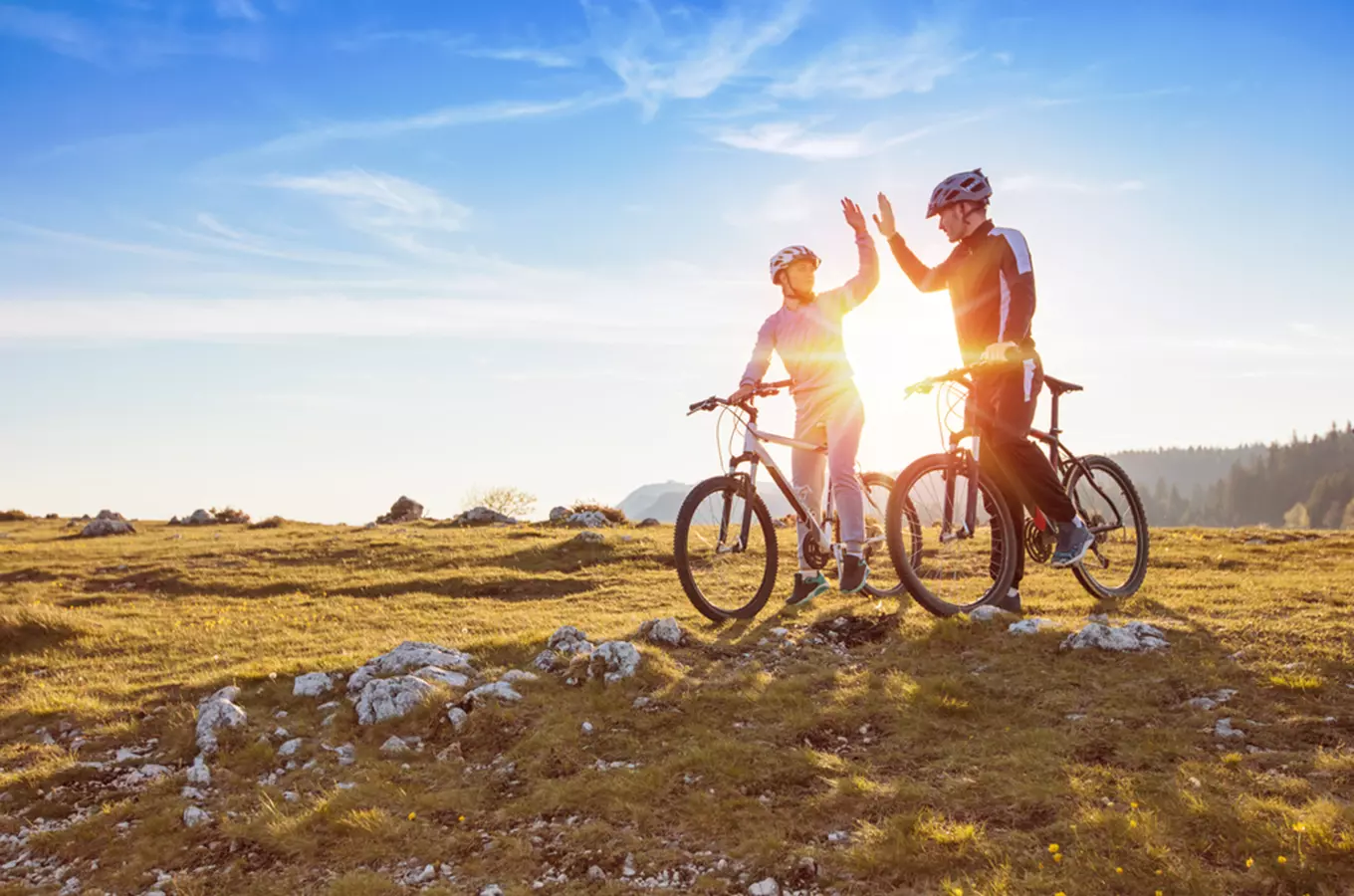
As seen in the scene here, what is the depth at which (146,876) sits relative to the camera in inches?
223

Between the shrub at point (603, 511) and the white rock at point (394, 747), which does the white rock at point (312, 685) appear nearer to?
the white rock at point (394, 747)

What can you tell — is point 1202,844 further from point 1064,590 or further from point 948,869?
point 1064,590

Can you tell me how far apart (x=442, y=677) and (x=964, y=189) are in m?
6.95

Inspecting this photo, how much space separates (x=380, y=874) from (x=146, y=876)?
1709 millimetres

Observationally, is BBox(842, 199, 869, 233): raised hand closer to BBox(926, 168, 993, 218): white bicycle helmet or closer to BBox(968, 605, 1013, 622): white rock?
BBox(926, 168, 993, 218): white bicycle helmet

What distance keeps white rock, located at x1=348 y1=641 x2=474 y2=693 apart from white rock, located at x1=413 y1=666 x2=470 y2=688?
8.0 inches

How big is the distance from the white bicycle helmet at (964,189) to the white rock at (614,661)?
17.6 feet

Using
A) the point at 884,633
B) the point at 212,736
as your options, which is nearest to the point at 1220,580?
the point at 884,633

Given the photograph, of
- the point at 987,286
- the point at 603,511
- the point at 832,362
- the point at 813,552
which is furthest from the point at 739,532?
the point at 603,511

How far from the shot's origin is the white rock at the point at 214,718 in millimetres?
7473

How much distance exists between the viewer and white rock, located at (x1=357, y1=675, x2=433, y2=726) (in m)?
7.52

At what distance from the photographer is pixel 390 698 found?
7.63 metres

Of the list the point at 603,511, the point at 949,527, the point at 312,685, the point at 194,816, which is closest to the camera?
the point at 194,816

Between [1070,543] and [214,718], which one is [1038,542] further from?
[214,718]
